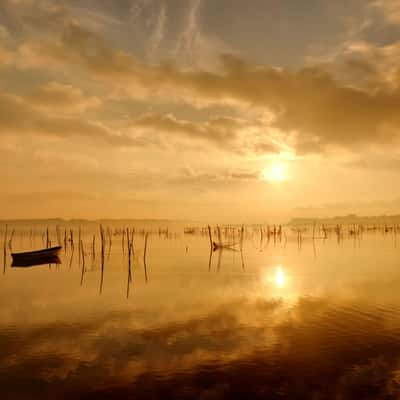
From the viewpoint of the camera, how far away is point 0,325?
11328 millimetres

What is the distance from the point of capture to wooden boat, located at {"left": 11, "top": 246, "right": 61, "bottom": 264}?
2752cm

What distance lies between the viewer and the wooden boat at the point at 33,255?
27.5 metres

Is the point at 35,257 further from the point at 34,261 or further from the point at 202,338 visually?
the point at 202,338

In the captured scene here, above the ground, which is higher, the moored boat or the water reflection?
the moored boat

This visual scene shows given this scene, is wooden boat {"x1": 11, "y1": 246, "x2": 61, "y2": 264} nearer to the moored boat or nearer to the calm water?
the moored boat

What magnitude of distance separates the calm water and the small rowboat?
9015mm

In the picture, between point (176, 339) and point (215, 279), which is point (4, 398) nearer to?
point (176, 339)

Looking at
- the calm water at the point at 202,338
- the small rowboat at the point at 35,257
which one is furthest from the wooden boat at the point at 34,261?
the calm water at the point at 202,338

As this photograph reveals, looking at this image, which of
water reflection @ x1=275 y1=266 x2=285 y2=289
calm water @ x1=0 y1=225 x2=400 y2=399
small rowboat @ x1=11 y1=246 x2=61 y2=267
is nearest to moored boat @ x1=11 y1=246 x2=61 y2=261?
small rowboat @ x1=11 y1=246 x2=61 y2=267

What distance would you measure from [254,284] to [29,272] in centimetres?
1442

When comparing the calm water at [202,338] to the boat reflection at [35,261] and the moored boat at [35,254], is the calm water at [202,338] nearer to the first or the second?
the boat reflection at [35,261]

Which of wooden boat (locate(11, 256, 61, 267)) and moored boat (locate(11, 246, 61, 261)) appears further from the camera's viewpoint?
moored boat (locate(11, 246, 61, 261))

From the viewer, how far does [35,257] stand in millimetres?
28453

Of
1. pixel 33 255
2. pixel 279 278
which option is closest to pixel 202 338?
pixel 279 278
